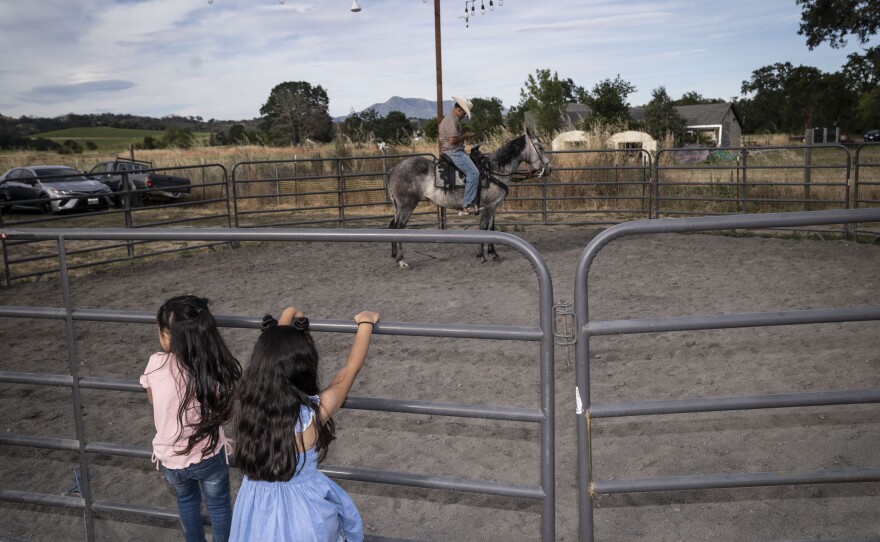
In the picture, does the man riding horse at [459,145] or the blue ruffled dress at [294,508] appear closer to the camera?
the blue ruffled dress at [294,508]

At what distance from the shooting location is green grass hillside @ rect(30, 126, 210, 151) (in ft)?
216

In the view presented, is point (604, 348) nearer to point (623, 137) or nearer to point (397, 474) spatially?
point (397, 474)

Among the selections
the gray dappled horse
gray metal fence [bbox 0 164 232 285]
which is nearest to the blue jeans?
gray metal fence [bbox 0 164 232 285]

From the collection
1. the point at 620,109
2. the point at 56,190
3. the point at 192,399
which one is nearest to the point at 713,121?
the point at 620,109

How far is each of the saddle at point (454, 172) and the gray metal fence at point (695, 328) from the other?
8.16 meters

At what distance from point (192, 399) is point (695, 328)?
6.05 feet

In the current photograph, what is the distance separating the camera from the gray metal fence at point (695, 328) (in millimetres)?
2277

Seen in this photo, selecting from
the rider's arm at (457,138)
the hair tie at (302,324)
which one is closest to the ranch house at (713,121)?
the rider's arm at (457,138)

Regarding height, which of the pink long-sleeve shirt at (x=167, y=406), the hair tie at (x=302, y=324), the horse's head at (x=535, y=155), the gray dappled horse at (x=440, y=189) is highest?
the horse's head at (x=535, y=155)

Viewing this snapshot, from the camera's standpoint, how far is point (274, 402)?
2.17m

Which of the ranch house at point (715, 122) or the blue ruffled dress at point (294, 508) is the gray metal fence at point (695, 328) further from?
the ranch house at point (715, 122)

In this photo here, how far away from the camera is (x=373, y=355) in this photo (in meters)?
6.08

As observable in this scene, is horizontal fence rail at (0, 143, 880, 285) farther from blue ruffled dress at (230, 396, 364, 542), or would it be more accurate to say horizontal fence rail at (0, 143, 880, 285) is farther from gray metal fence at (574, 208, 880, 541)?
gray metal fence at (574, 208, 880, 541)

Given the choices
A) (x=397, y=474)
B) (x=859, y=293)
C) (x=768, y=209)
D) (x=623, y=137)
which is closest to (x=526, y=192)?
(x=768, y=209)
